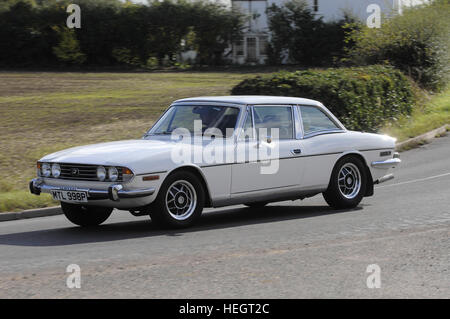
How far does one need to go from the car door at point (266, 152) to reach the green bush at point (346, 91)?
8.42 m

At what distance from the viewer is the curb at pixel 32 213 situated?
11484 mm

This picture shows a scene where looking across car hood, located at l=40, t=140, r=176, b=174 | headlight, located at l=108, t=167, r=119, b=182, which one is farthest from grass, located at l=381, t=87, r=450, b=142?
headlight, located at l=108, t=167, r=119, b=182

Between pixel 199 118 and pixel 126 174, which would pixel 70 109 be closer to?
pixel 199 118

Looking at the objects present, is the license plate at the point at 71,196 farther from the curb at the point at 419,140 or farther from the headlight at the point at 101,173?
the curb at the point at 419,140

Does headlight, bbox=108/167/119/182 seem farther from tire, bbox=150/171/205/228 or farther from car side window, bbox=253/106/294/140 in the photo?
car side window, bbox=253/106/294/140

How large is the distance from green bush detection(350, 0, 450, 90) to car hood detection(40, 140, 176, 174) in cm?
1855

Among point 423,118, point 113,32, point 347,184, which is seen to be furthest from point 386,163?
point 113,32

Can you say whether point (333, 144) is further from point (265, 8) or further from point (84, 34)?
point (265, 8)

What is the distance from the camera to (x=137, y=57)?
44.0 m

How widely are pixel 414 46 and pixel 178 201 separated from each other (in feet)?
63.9

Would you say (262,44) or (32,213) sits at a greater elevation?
(262,44)

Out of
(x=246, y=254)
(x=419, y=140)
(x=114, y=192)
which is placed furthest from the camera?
(x=419, y=140)

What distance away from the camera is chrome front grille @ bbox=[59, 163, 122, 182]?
8.92 meters

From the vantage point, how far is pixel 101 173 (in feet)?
29.1
